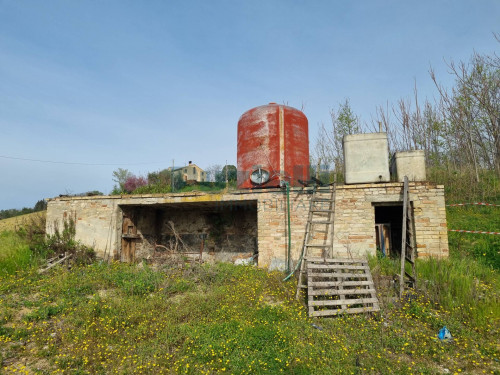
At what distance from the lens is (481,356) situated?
3.85m

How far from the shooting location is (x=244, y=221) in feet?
34.5

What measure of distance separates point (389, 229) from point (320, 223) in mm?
2411

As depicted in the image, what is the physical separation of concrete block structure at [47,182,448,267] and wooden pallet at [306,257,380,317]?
1.05m

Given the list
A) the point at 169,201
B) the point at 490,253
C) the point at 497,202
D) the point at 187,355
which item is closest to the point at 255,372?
the point at 187,355

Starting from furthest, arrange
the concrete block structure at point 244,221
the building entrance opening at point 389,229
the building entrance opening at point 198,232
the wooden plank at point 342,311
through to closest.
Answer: the building entrance opening at point 198,232 < the building entrance opening at point 389,229 < the concrete block structure at point 244,221 < the wooden plank at point 342,311

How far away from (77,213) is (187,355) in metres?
7.73

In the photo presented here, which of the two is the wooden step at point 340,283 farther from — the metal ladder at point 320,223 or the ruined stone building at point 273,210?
the ruined stone building at point 273,210

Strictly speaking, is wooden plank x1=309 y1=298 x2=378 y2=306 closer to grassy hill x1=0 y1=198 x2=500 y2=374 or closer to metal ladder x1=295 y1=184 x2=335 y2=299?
grassy hill x1=0 y1=198 x2=500 y2=374

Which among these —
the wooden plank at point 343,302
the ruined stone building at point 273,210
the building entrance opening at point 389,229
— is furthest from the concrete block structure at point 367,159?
the wooden plank at point 343,302

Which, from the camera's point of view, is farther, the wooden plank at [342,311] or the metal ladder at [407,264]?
the metal ladder at [407,264]

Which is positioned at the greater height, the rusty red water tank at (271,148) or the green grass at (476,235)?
the rusty red water tank at (271,148)

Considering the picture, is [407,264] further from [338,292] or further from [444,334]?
[444,334]

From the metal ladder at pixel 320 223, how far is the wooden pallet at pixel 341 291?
72 cm

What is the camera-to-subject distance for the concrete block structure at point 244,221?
7234 millimetres
